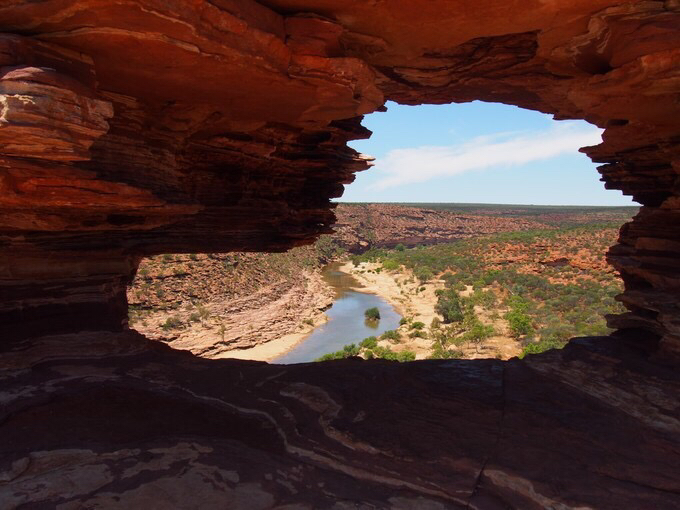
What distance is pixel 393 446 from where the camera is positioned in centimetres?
587

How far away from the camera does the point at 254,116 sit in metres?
8.97

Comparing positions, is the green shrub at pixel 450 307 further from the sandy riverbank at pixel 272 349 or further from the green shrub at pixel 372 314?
the sandy riverbank at pixel 272 349

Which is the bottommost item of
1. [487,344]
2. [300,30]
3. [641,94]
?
[487,344]

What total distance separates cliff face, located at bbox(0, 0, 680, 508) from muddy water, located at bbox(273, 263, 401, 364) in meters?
19.0

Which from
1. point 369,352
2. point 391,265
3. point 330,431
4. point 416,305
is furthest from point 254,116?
point 391,265

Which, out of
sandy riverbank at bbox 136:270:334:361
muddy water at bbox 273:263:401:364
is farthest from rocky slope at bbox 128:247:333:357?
muddy water at bbox 273:263:401:364

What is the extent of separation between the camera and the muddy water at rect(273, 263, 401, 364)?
3009 cm

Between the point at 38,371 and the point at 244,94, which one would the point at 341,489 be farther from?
the point at 244,94

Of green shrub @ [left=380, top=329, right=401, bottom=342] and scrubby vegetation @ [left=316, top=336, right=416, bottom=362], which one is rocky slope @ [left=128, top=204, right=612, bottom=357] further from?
green shrub @ [left=380, top=329, right=401, bottom=342]

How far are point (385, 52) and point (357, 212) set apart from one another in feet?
304

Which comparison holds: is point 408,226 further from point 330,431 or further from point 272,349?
point 330,431

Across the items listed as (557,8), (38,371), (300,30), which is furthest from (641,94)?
(38,371)

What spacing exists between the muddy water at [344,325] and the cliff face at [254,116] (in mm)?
19037

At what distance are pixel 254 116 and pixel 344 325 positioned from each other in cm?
3056
